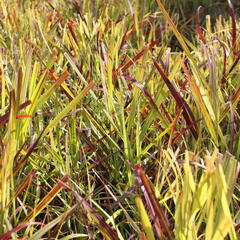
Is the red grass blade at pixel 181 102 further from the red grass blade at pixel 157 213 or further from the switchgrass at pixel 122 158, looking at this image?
the red grass blade at pixel 157 213

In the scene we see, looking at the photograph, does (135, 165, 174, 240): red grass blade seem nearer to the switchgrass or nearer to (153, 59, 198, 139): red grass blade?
the switchgrass

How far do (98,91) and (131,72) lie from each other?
0.41 ft

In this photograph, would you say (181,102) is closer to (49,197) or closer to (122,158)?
(122,158)

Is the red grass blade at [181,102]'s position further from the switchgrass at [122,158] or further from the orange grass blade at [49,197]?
the orange grass blade at [49,197]

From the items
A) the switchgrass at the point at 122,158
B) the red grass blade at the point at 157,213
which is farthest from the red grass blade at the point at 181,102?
the red grass blade at the point at 157,213

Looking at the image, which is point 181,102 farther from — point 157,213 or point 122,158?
point 157,213

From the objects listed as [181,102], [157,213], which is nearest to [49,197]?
[157,213]

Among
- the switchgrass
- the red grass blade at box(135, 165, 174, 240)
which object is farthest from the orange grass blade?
the red grass blade at box(135, 165, 174, 240)

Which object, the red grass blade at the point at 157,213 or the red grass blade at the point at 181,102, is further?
the red grass blade at the point at 181,102

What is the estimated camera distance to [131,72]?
1.22m

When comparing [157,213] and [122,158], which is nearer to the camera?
[157,213]

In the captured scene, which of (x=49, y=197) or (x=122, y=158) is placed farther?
(x=122, y=158)

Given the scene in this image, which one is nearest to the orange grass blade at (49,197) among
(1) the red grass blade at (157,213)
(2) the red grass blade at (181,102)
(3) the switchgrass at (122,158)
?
(3) the switchgrass at (122,158)

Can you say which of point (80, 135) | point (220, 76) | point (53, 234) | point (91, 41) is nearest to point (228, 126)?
point (220, 76)
